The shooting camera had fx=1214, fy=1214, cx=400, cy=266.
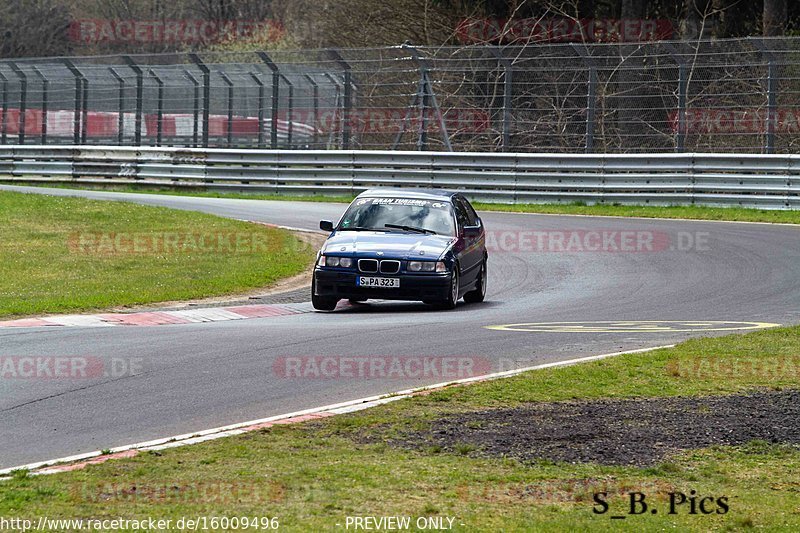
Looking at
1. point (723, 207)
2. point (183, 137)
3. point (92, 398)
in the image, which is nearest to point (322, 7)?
point (183, 137)

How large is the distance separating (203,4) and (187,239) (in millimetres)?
59167

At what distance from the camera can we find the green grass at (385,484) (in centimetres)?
550

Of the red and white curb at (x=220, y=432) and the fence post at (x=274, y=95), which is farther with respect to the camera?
the fence post at (x=274, y=95)

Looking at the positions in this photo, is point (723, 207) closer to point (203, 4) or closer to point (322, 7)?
point (322, 7)

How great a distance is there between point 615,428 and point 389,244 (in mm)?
7063

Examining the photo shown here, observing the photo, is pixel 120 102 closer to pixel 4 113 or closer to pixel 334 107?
pixel 4 113

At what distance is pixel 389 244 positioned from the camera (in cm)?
1439

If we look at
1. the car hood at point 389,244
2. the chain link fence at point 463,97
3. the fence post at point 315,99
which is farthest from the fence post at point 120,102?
the car hood at point 389,244

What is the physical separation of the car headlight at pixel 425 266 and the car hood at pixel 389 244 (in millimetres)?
64

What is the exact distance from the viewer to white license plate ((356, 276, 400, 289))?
14.1 m

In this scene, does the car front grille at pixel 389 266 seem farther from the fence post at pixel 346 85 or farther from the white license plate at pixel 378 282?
the fence post at pixel 346 85

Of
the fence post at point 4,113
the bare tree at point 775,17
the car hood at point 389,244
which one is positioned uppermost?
the bare tree at point 775,17

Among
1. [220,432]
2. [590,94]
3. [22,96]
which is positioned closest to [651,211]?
[590,94]

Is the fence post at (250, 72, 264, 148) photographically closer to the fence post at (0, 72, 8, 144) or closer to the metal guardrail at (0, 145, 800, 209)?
the metal guardrail at (0, 145, 800, 209)
